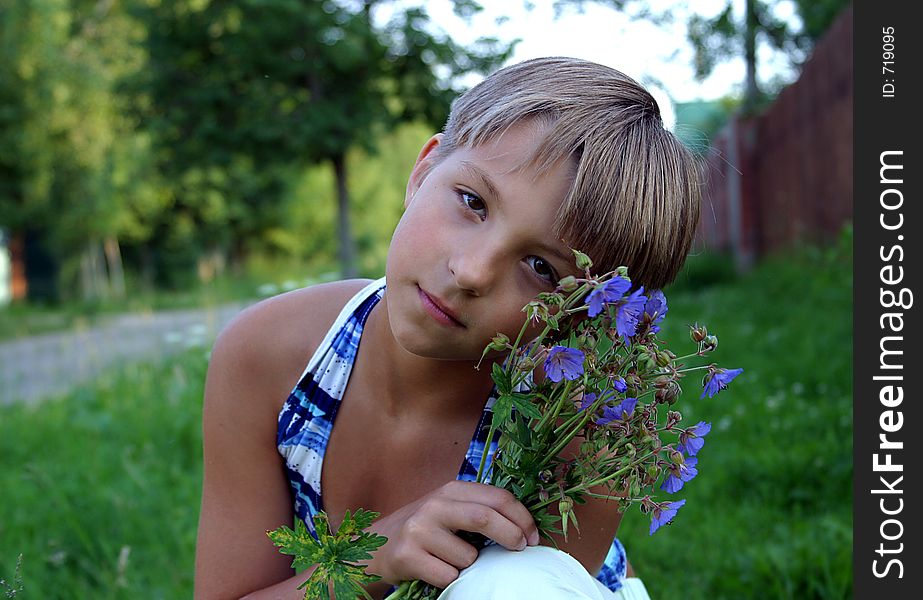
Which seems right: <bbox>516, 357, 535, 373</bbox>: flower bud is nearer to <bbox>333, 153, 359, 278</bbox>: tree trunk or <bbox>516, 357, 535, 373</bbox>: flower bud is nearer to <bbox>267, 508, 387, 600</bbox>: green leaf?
<bbox>267, 508, 387, 600</bbox>: green leaf

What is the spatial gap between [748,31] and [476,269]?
713 centimetres

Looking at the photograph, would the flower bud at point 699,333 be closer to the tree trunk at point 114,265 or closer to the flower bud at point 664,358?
the flower bud at point 664,358

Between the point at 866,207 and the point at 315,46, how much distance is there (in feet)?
18.2

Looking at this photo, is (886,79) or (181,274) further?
(181,274)

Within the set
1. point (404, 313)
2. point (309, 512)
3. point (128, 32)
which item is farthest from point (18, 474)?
point (128, 32)

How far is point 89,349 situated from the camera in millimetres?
9320

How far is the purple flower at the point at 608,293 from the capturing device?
3.78ft

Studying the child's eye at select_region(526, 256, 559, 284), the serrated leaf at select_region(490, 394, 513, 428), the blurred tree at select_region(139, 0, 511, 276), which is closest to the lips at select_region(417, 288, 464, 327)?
the child's eye at select_region(526, 256, 559, 284)

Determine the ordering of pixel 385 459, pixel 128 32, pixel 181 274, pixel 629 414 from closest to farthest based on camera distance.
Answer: pixel 629 414, pixel 385 459, pixel 128 32, pixel 181 274

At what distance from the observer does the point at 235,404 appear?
1865 millimetres

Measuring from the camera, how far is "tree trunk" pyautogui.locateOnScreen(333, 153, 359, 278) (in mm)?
8906

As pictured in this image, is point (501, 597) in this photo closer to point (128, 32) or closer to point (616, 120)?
point (616, 120)

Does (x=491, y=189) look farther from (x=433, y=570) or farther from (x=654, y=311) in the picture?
(x=433, y=570)

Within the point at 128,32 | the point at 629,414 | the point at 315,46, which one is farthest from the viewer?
the point at 128,32
